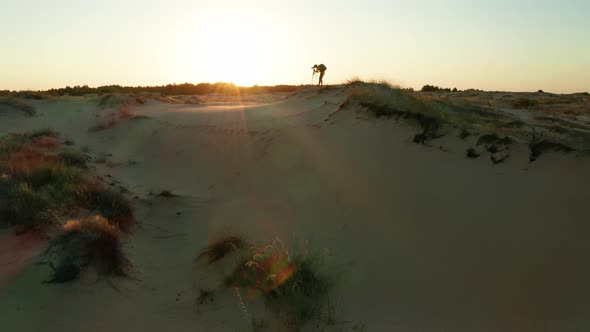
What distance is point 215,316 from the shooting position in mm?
3572

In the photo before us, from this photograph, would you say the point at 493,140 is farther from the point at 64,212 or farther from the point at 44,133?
the point at 44,133

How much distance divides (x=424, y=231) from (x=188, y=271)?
2712 mm

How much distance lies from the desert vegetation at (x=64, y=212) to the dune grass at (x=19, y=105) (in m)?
8.82

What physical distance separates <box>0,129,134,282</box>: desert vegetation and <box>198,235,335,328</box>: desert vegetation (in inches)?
51.1

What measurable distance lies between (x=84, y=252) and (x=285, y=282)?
209 cm

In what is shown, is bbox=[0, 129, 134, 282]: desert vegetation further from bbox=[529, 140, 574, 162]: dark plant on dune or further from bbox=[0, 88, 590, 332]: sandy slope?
bbox=[529, 140, 574, 162]: dark plant on dune

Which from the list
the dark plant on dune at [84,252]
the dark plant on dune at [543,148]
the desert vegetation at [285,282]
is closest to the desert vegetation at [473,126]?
the dark plant on dune at [543,148]

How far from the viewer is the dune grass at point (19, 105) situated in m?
14.5

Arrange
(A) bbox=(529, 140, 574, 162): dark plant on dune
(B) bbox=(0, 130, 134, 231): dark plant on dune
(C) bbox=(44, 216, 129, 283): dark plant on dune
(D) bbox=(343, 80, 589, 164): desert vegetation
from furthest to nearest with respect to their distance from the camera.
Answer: (D) bbox=(343, 80, 589, 164): desert vegetation, (A) bbox=(529, 140, 574, 162): dark plant on dune, (B) bbox=(0, 130, 134, 231): dark plant on dune, (C) bbox=(44, 216, 129, 283): dark plant on dune

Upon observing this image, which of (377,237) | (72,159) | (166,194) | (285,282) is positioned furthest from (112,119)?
(285,282)

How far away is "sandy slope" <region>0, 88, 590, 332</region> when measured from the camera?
3416mm

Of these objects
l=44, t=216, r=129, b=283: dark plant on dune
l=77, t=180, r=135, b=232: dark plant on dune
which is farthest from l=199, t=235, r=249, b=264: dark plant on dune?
l=77, t=180, r=135, b=232: dark plant on dune

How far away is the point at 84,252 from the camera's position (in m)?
4.00

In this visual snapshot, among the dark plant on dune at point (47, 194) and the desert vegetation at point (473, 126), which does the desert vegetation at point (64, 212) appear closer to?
the dark plant on dune at point (47, 194)
